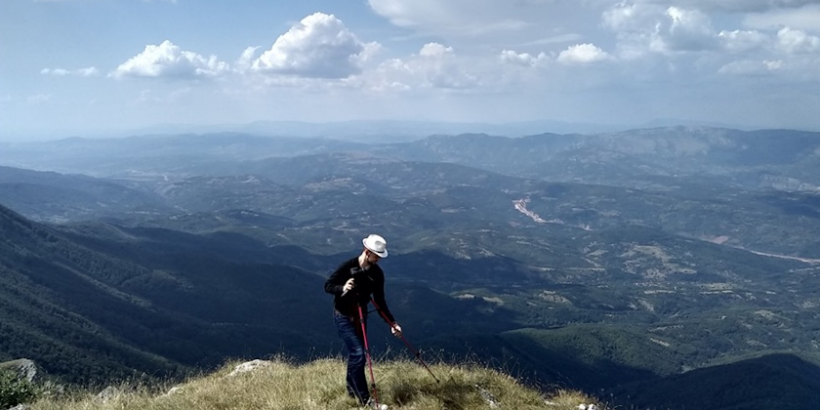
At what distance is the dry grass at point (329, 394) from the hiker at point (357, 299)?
19.2 inches

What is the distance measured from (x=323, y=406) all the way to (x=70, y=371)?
145594mm

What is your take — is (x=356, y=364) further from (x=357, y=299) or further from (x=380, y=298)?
(x=380, y=298)

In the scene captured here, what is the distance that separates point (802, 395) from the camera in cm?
16450

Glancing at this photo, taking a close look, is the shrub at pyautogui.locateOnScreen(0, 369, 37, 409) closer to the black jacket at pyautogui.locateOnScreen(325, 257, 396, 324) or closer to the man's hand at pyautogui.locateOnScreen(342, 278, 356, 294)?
the black jacket at pyautogui.locateOnScreen(325, 257, 396, 324)

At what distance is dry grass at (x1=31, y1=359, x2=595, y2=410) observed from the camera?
1116 cm

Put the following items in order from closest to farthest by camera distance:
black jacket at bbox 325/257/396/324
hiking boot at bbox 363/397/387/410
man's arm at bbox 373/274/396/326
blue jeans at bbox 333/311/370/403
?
hiking boot at bbox 363/397/387/410, blue jeans at bbox 333/311/370/403, black jacket at bbox 325/257/396/324, man's arm at bbox 373/274/396/326

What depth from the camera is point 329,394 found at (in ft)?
38.4

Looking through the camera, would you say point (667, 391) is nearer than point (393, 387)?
No

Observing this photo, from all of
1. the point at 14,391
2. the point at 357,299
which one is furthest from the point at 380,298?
the point at 14,391

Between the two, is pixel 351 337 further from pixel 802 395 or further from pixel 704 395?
pixel 802 395

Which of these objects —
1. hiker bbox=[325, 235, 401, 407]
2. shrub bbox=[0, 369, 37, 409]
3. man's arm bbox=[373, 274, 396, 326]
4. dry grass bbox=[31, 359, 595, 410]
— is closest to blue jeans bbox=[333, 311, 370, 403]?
hiker bbox=[325, 235, 401, 407]

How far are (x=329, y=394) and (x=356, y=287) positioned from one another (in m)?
2.32

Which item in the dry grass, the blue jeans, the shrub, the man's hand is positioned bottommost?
the shrub

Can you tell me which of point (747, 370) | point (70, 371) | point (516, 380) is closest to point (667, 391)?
point (747, 370)
